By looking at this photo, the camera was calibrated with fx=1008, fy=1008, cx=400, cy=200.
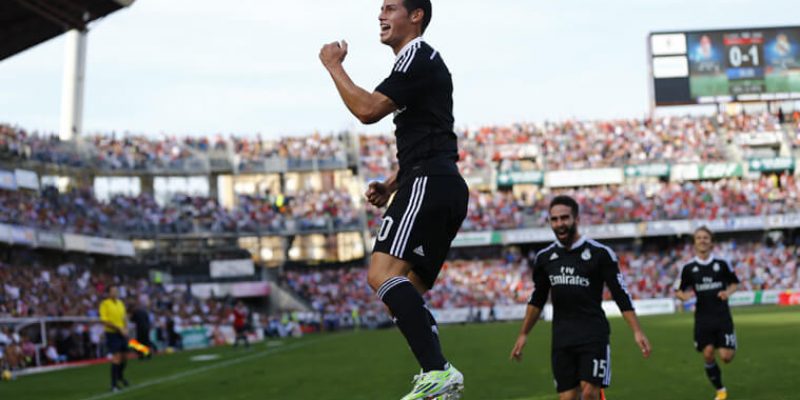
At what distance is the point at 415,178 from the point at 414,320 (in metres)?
0.80

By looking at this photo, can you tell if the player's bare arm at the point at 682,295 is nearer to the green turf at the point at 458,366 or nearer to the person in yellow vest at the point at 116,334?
the green turf at the point at 458,366

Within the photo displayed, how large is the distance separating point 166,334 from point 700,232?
91.9 feet

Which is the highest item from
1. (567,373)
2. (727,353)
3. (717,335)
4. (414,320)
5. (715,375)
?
(414,320)

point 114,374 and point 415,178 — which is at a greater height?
point 415,178

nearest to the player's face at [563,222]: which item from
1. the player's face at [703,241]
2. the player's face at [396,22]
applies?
the player's face at [396,22]

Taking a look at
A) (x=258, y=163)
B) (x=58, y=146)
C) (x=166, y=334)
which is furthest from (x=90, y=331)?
(x=258, y=163)

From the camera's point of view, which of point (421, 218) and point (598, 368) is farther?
point (598, 368)

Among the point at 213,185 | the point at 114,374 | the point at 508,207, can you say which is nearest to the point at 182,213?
the point at 213,185

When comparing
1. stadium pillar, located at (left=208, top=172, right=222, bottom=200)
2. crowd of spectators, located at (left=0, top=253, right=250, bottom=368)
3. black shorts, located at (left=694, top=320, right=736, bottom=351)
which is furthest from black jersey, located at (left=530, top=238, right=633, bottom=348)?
stadium pillar, located at (left=208, top=172, right=222, bottom=200)

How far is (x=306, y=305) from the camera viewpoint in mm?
58312

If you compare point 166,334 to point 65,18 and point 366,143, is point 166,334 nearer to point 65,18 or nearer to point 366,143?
point 65,18

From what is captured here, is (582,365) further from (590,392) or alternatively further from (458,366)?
(458,366)

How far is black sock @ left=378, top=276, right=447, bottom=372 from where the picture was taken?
5.45 m

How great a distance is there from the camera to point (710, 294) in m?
13.8
